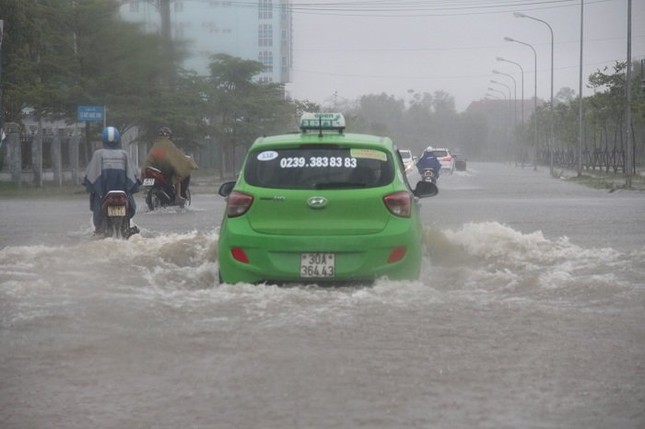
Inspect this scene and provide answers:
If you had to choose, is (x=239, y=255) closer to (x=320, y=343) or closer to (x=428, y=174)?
(x=320, y=343)

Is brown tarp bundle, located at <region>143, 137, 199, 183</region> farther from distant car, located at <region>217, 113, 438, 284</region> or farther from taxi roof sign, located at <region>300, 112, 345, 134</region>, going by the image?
distant car, located at <region>217, 113, 438, 284</region>

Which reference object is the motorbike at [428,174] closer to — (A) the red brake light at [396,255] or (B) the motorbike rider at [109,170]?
(B) the motorbike rider at [109,170]

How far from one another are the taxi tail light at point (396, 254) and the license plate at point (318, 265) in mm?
483

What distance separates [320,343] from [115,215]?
7.23m

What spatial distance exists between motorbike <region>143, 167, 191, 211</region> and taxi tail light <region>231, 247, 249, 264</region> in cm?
1407

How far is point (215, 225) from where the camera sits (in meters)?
20.0

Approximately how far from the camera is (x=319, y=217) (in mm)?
10109

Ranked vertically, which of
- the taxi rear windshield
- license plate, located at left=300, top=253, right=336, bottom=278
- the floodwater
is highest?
the taxi rear windshield

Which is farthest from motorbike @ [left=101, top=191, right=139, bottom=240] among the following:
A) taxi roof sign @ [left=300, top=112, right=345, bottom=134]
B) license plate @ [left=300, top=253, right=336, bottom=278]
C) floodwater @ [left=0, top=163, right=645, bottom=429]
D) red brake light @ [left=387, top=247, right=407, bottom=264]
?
red brake light @ [left=387, top=247, right=407, bottom=264]

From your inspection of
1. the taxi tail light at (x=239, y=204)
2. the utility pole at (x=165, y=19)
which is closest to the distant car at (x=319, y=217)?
the taxi tail light at (x=239, y=204)

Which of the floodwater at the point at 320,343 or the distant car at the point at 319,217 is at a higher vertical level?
the distant car at the point at 319,217

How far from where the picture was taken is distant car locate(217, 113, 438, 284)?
1002cm

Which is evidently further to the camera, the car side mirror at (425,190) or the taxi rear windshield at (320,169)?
the car side mirror at (425,190)

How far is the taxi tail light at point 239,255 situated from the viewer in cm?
1015
